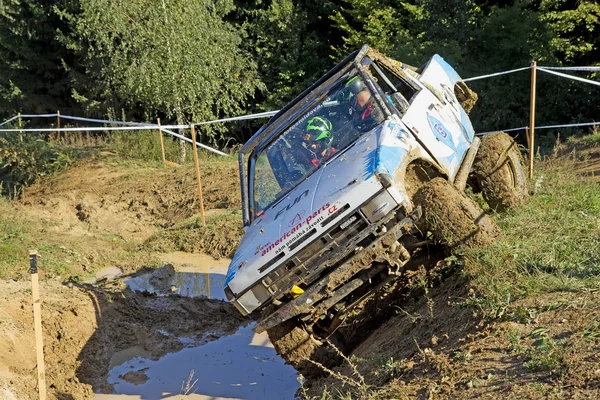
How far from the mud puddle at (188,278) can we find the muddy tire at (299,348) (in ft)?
11.0

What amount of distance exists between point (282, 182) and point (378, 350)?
69.7 inches

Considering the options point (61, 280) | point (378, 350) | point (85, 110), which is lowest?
point (378, 350)

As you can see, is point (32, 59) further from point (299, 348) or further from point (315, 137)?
point (299, 348)

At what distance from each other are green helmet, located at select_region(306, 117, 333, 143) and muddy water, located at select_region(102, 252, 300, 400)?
2287mm

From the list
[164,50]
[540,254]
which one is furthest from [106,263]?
[164,50]

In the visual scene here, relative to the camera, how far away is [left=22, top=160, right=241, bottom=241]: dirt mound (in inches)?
524

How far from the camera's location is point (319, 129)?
6.47 meters

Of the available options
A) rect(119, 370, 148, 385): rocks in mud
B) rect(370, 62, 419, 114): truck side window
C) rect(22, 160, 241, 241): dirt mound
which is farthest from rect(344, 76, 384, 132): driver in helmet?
rect(22, 160, 241, 241): dirt mound

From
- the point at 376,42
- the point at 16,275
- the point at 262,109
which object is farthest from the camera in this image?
the point at 262,109

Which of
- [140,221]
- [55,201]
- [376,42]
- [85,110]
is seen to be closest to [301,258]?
[140,221]

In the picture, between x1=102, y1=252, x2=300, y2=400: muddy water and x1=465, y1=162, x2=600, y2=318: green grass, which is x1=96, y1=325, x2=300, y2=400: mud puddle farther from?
x1=465, y1=162, x2=600, y2=318: green grass

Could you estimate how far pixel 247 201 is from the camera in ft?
21.8

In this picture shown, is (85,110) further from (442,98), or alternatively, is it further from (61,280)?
(442,98)

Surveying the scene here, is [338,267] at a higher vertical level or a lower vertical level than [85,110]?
lower
